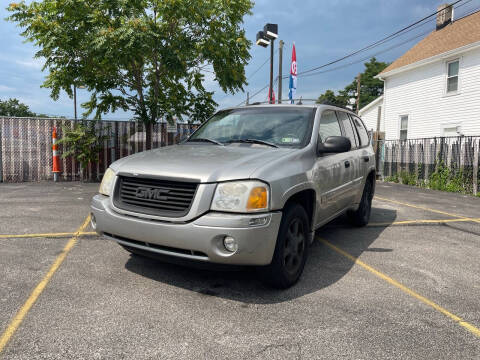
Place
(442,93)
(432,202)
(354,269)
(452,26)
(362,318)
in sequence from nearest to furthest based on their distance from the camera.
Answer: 1. (362,318)
2. (354,269)
3. (432,202)
4. (442,93)
5. (452,26)

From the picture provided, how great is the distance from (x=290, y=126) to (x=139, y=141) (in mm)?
9065

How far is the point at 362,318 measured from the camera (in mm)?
2848

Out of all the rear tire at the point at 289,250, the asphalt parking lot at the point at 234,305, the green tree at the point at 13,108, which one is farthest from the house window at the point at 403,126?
the green tree at the point at 13,108

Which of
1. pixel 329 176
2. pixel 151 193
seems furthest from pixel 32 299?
pixel 329 176

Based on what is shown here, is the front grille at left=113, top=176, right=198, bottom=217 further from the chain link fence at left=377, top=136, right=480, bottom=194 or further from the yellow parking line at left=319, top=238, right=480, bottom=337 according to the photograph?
the chain link fence at left=377, top=136, right=480, bottom=194

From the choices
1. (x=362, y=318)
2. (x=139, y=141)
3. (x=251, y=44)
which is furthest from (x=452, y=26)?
(x=362, y=318)

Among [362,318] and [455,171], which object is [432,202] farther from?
[362,318]

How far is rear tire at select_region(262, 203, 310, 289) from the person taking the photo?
10.3 feet

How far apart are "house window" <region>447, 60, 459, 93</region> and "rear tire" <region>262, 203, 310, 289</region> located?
16.4 metres

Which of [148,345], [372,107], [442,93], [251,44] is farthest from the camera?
[372,107]

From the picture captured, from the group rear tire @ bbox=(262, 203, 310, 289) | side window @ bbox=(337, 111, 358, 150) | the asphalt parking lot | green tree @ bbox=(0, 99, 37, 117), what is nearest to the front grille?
the asphalt parking lot

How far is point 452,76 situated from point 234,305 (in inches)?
696

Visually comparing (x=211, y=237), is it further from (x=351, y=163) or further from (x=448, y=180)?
(x=448, y=180)

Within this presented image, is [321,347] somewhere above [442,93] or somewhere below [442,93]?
below
